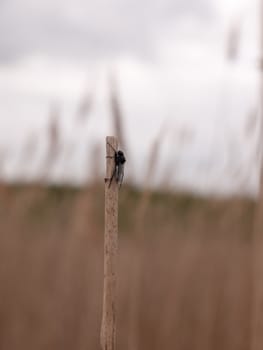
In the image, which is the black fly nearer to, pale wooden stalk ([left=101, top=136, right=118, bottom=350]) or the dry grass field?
pale wooden stalk ([left=101, top=136, right=118, bottom=350])

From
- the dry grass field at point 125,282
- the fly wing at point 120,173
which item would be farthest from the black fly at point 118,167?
the dry grass field at point 125,282

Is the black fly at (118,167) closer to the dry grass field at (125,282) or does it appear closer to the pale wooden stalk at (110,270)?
the pale wooden stalk at (110,270)

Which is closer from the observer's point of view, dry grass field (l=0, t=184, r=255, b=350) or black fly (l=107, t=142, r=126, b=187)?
black fly (l=107, t=142, r=126, b=187)

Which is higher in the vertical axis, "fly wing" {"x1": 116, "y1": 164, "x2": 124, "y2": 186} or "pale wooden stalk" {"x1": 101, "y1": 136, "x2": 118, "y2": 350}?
"fly wing" {"x1": 116, "y1": 164, "x2": 124, "y2": 186}

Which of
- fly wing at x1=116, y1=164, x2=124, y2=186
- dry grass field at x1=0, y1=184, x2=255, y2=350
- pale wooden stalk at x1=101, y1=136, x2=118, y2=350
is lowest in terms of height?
dry grass field at x1=0, y1=184, x2=255, y2=350

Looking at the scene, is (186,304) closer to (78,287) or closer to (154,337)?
(154,337)

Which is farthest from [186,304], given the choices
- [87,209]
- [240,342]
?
[87,209]

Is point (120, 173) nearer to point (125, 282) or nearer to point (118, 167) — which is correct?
point (118, 167)

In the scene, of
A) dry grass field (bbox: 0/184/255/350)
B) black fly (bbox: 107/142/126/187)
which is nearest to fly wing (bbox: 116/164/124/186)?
black fly (bbox: 107/142/126/187)
